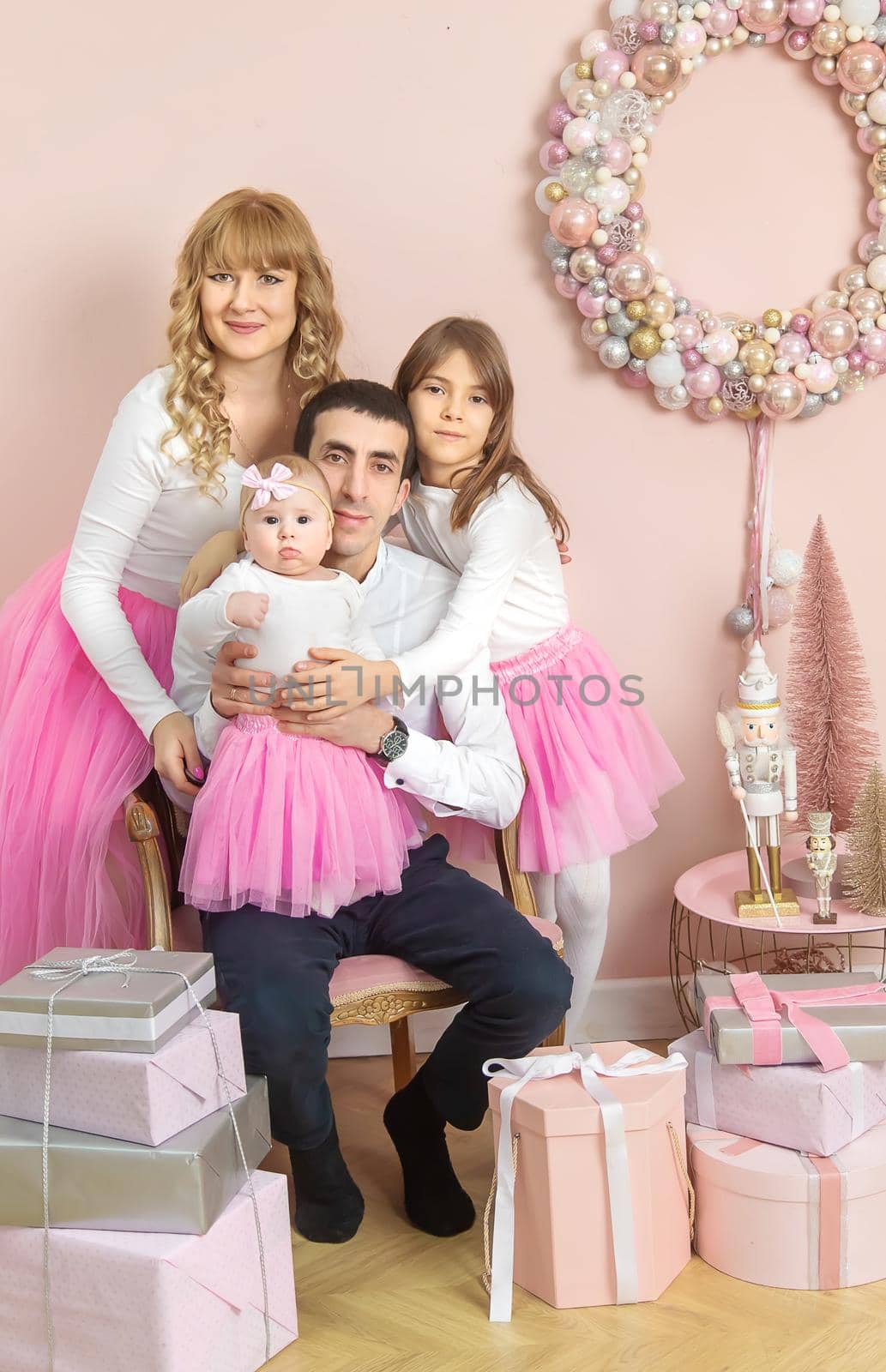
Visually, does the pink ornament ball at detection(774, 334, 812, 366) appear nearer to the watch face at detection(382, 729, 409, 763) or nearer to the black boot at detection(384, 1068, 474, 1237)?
the watch face at detection(382, 729, 409, 763)

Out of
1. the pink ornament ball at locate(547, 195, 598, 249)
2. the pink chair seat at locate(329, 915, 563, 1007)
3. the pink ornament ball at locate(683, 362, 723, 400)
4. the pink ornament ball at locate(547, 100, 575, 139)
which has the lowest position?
the pink chair seat at locate(329, 915, 563, 1007)

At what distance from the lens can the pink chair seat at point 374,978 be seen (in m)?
2.06

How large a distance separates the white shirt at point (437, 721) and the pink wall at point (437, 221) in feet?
1.66

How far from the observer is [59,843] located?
2238 millimetres

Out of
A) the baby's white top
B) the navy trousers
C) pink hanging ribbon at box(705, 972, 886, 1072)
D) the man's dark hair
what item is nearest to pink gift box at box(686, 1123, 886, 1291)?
pink hanging ribbon at box(705, 972, 886, 1072)

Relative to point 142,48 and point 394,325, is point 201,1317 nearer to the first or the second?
point 394,325

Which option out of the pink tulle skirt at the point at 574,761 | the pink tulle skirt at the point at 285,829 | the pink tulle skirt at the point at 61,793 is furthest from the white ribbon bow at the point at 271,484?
the pink tulle skirt at the point at 574,761

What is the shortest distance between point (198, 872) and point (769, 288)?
1691 millimetres

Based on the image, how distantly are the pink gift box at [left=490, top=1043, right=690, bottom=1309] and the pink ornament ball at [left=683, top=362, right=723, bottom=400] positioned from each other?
4.55 ft

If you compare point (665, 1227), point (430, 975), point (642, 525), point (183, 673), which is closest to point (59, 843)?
point (183, 673)

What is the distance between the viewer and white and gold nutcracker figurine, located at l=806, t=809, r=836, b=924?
7.72ft

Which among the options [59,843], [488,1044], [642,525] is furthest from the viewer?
[642,525]

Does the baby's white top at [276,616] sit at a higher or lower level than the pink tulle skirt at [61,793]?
higher

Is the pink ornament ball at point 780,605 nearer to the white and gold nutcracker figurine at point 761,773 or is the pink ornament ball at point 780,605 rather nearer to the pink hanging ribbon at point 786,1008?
the white and gold nutcracker figurine at point 761,773
